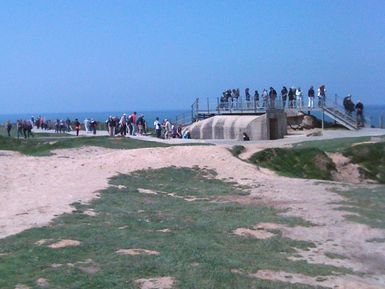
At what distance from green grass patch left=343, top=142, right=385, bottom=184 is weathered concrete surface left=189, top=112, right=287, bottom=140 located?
567 inches

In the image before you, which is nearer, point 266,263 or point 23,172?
point 266,263

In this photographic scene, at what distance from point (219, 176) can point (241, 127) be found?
21.6 metres

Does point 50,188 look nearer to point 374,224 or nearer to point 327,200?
point 327,200

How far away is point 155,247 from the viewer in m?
11.8

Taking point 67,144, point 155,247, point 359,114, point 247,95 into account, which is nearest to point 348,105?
point 359,114

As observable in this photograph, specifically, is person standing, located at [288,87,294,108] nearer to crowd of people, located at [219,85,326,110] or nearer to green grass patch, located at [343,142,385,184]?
crowd of people, located at [219,85,326,110]

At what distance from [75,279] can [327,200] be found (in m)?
10.2

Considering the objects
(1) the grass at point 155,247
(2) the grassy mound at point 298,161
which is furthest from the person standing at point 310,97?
(1) the grass at point 155,247

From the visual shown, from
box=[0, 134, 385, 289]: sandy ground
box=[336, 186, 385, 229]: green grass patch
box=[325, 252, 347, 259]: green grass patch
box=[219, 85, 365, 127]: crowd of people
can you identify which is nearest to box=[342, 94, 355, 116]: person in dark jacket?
box=[219, 85, 365, 127]: crowd of people

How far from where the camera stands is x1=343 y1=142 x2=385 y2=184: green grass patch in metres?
29.0

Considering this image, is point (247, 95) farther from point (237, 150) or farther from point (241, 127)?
point (237, 150)

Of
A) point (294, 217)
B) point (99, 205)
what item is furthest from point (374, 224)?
point (99, 205)

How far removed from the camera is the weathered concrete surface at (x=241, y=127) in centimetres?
4522

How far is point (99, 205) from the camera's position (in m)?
16.8
